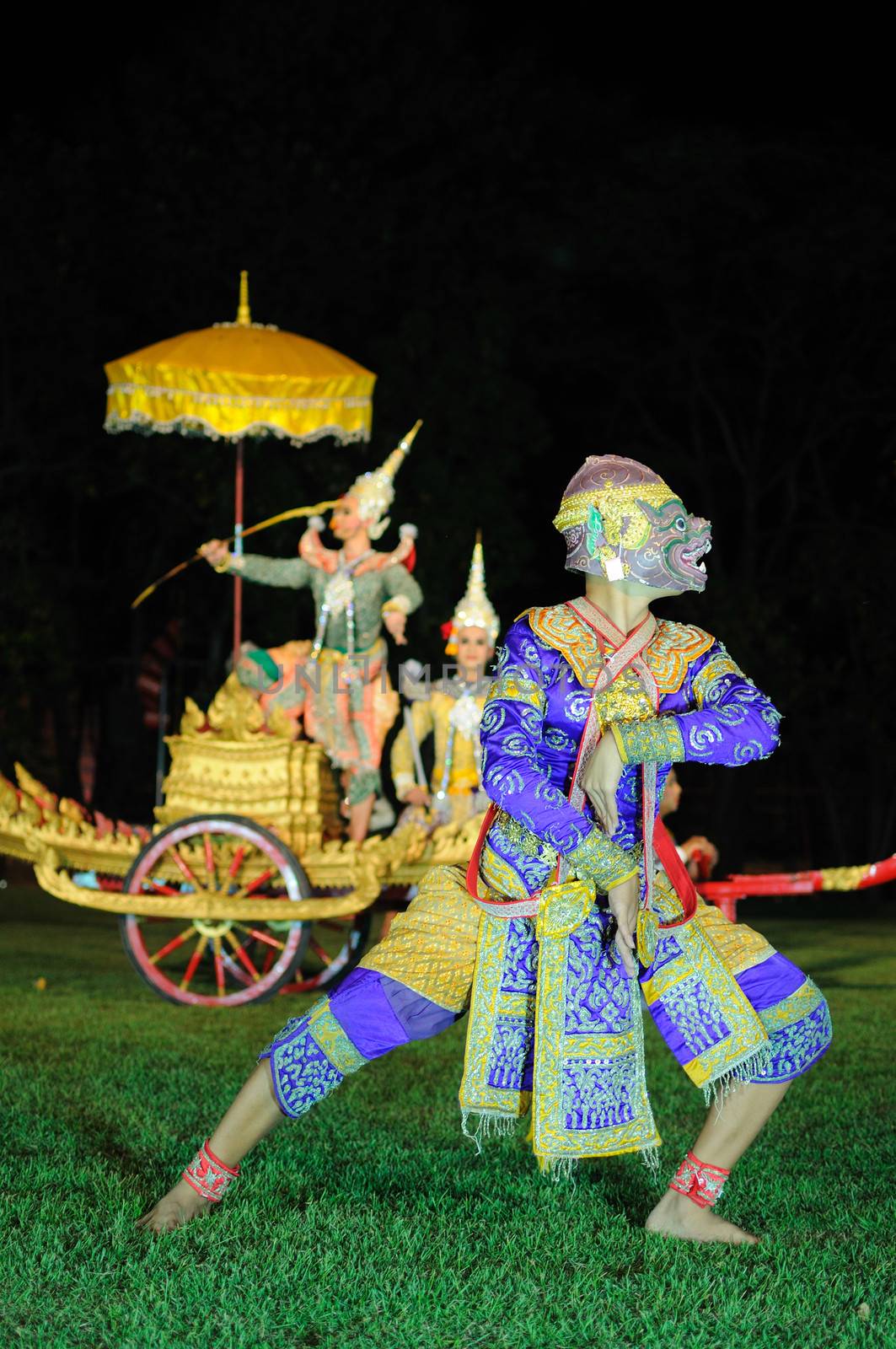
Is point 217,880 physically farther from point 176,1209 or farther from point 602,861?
point 602,861

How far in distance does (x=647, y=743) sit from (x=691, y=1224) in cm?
107

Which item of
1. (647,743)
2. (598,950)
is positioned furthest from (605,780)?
(598,950)

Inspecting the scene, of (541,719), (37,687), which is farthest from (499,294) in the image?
(541,719)

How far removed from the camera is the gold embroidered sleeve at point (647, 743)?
3535 mm

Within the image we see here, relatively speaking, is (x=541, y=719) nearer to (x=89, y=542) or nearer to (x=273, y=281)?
(x=273, y=281)

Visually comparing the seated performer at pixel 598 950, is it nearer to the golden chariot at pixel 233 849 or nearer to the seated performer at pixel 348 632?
the golden chariot at pixel 233 849

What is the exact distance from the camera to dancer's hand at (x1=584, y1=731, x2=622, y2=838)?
141 inches

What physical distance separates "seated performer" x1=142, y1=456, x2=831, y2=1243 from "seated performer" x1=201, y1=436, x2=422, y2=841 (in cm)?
538

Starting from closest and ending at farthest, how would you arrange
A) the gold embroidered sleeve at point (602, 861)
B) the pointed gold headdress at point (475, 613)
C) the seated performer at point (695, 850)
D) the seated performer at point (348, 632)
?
the gold embroidered sleeve at point (602, 861) < the seated performer at point (695, 850) < the pointed gold headdress at point (475, 613) < the seated performer at point (348, 632)

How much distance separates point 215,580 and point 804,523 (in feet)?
18.6

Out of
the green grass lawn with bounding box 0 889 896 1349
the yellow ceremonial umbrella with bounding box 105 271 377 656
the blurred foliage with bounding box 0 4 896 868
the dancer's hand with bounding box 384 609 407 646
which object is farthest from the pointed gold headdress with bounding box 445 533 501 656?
the blurred foliage with bounding box 0 4 896 868

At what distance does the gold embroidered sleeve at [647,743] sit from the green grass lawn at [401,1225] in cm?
105

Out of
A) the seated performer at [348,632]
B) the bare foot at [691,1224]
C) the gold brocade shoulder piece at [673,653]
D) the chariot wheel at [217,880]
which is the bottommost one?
the chariot wheel at [217,880]

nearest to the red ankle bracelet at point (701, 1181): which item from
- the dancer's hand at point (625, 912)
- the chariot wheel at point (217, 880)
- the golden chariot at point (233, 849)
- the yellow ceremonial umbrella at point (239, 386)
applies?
the dancer's hand at point (625, 912)
